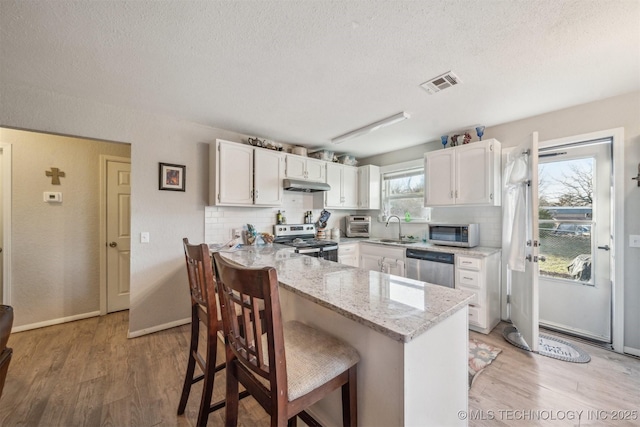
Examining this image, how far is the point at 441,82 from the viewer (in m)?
2.09

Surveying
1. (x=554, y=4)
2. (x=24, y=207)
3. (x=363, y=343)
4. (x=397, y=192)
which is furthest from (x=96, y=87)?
(x=397, y=192)

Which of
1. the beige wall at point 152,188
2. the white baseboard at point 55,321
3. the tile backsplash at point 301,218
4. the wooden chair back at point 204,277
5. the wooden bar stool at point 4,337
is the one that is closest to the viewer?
the wooden bar stool at point 4,337

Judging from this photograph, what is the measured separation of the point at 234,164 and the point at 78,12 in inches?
69.8

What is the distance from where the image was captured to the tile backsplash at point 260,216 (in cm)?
323

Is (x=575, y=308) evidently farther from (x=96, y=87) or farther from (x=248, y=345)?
(x=96, y=87)

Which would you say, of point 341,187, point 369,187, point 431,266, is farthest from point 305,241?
point 431,266

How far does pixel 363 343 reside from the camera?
3.62 ft

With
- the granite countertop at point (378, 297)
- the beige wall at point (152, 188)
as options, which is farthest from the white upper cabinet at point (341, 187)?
the granite countertop at point (378, 297)

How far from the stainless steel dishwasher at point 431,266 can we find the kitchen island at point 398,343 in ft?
5.83

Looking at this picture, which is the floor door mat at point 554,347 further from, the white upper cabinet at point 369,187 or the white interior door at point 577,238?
the white upper cabinet at point 369,187

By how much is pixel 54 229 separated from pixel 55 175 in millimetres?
658

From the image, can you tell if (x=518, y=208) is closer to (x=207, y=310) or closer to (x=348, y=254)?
(x=348, y=254)

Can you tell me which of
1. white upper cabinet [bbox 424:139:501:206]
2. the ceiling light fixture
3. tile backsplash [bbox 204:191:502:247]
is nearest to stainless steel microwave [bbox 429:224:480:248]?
tile backsplash [bbox 204:191:502:247]

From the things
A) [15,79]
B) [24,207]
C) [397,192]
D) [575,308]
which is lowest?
[575,308]
